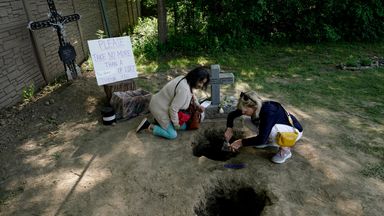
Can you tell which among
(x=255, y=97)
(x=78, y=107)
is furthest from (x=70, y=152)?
(x=255, y=97)

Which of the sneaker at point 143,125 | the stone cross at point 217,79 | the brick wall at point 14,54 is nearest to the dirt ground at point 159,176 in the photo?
the sneaker at point 143,125

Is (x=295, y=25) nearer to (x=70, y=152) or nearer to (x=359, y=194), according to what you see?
(x=359, y=194)

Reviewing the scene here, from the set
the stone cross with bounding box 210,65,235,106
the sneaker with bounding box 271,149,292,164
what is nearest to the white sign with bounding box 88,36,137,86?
the stone cross with bounding box 210,65,235,106

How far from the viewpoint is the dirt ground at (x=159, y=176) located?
318cm

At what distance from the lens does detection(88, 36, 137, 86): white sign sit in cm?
510

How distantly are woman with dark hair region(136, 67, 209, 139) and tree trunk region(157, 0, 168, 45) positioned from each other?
4797 millimetres

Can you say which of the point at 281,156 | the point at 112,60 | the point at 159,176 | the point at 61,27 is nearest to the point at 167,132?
the point at 159,176

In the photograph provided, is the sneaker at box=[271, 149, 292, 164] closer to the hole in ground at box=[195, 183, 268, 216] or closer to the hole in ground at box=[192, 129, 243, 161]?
the hole in ground at box=[195, 183, 268, 216]

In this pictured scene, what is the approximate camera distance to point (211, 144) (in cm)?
467

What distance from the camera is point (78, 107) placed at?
5.42 meters

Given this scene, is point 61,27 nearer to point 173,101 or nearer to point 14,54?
point 14,54

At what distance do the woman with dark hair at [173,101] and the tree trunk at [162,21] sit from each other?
15.7 ft

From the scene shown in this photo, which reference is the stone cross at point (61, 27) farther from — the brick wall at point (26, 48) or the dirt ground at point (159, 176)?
the dirt ground at point (159, 176)

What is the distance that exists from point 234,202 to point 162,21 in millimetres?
6364
